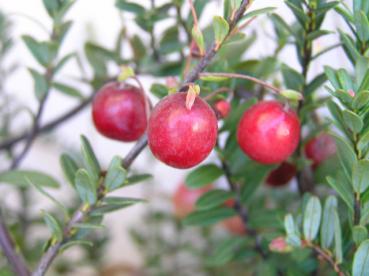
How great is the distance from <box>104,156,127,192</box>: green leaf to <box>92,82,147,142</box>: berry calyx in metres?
0.05

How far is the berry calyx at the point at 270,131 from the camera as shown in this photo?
0.37 m

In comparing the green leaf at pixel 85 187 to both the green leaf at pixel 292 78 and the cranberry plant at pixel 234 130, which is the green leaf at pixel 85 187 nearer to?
the cranberry plant at pixel 234 130

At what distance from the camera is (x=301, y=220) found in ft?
1.34

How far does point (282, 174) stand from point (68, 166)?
19cm

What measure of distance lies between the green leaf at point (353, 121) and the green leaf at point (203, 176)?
0.52ft

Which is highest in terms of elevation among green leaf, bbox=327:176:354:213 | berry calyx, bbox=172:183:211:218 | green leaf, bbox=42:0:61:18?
green leaf, bbox=42:0:61:18

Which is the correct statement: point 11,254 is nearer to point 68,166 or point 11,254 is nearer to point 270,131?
point 68,166

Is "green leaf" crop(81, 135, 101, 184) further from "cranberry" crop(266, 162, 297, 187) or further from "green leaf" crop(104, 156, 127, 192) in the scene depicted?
"cranberry" crop(266, 162, 297, 187)

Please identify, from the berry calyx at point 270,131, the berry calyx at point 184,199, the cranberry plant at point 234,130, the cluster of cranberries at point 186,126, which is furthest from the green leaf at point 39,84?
the berry calyx at point 184,199

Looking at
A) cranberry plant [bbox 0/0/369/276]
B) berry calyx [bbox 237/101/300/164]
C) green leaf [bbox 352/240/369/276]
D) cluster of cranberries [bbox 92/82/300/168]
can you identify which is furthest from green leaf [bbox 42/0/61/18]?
green leaf [bbox 352/240/369/276]

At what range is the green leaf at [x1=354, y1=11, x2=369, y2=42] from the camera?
1.17 feet

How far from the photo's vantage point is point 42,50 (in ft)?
1.70

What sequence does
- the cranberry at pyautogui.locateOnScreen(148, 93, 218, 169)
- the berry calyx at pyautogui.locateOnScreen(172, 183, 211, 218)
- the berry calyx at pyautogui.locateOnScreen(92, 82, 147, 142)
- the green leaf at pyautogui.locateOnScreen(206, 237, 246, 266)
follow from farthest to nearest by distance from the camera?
the berry calyx at pyautogui.locateOnScreen(172, 183, 211, 218) < the green leaf at pyautogui.locateOnScreen(206, 237, 246, 266) < the berry calyx at pyautogui.locateOnScreen(92, 82, 147, 142) < the cranberry at pyautogui.locateOnScreen(148, 93, 218, 169)

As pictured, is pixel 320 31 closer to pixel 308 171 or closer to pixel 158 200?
pixel 308 171
